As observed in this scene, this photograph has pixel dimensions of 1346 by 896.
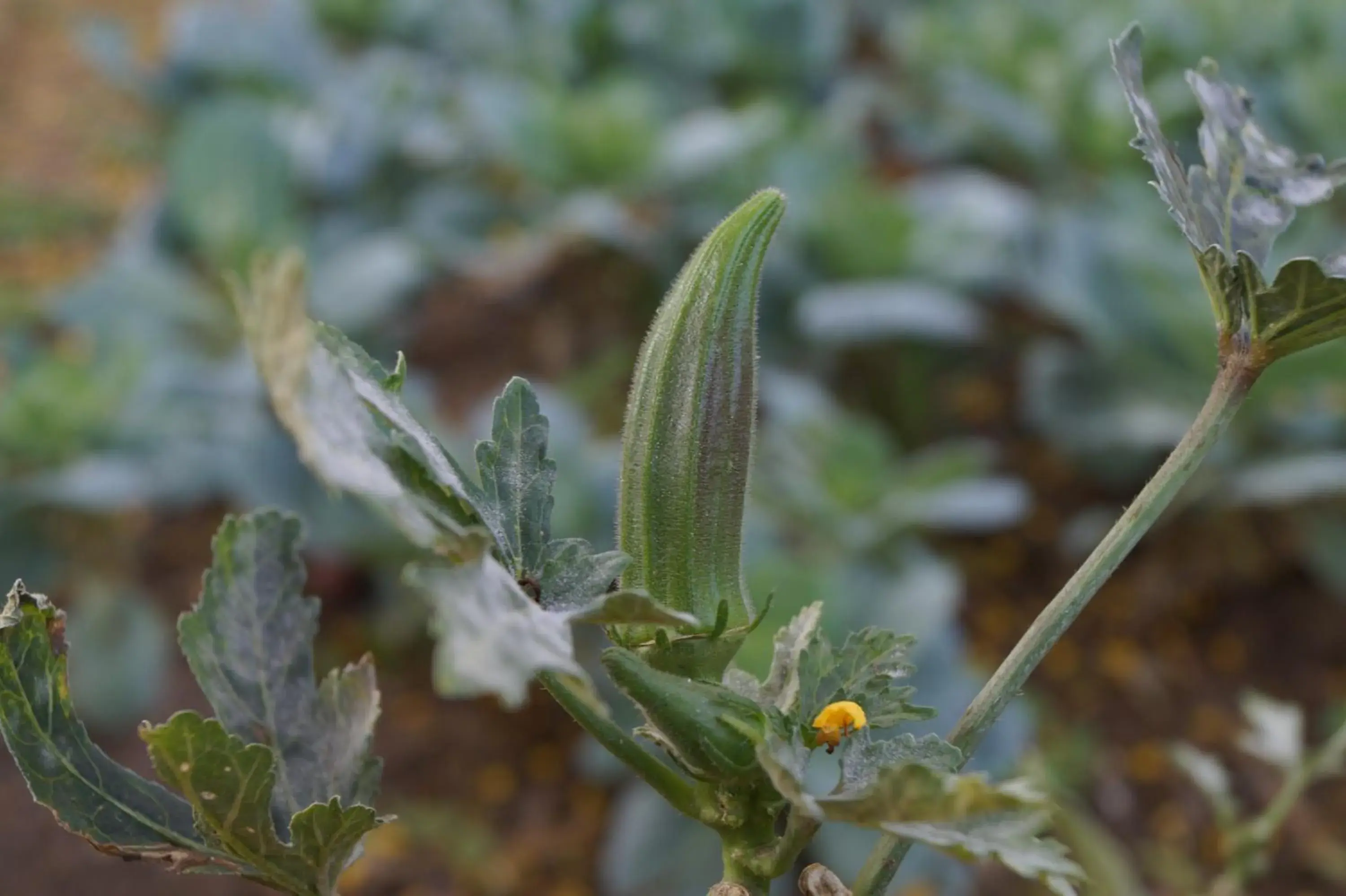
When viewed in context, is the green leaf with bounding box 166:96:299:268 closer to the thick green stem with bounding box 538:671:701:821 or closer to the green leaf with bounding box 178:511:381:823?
the green leaf with bounding box 178:511:381:823

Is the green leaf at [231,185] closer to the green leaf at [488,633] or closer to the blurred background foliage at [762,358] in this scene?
the blurred background foliage at [762,358]

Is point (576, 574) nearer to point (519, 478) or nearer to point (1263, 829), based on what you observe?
point (519, 478)

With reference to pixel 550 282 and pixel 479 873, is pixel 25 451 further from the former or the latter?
pixel 550 282

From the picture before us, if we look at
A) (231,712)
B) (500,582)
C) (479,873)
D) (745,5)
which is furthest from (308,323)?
(745,5)

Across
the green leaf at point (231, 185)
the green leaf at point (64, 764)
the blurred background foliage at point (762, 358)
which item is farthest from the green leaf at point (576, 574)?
the green leaf at point (231, 185)

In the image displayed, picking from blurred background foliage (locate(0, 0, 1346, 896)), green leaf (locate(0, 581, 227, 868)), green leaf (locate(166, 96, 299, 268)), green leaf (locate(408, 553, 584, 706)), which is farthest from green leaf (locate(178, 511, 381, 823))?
green leaf (locate(166, 96, 299, 268))

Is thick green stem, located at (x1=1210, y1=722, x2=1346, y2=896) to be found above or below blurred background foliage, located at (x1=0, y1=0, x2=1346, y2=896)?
below

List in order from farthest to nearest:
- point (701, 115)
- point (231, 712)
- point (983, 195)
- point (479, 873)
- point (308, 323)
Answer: point (701, 115) → point (983, 195) → point (479, 873) → point (231, 712) → point (308, 323)
